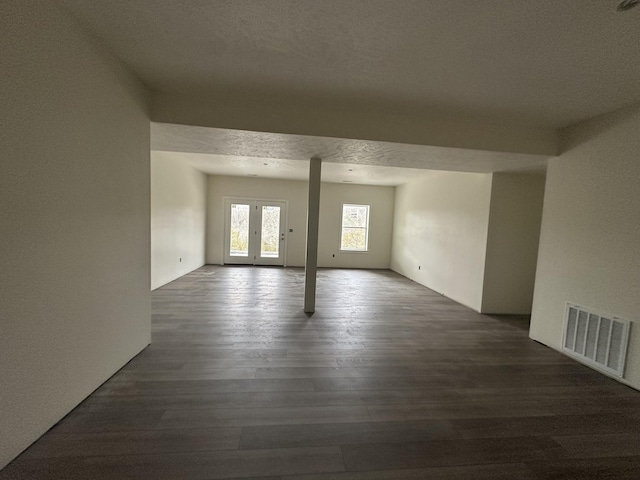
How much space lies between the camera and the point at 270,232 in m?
8.50

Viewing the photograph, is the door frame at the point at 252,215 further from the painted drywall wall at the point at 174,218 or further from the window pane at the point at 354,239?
the window pane at the point at 354,239

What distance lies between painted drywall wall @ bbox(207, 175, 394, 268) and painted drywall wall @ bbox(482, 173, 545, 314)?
4.49 metres

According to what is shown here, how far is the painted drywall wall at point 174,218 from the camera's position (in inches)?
199

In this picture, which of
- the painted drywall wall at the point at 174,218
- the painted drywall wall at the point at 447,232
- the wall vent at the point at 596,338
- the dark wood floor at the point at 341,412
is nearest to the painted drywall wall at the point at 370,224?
the painted drywall wall at the point at 447,232

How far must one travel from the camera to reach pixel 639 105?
256cm

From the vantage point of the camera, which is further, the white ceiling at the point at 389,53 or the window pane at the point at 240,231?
the window pane at the point at 240,231

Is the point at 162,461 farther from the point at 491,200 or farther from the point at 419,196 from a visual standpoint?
the point at 419,196

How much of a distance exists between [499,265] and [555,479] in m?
3.58

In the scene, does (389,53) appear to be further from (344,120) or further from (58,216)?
(58,216)

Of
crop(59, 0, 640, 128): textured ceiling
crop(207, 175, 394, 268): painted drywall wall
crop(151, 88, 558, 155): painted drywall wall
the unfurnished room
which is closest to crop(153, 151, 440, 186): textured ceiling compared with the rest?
crop(207, 175, 394, 268): painted drywall wall

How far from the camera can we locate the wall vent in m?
2.63

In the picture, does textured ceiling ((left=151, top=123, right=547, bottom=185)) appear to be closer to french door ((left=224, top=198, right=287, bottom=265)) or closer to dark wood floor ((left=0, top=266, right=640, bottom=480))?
dark wood floor ((left=0, top=266, right=640, bottom=480))

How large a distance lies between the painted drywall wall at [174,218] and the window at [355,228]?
4354 millimetres

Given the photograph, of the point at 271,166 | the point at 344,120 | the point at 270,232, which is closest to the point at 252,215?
the point at 270,232
